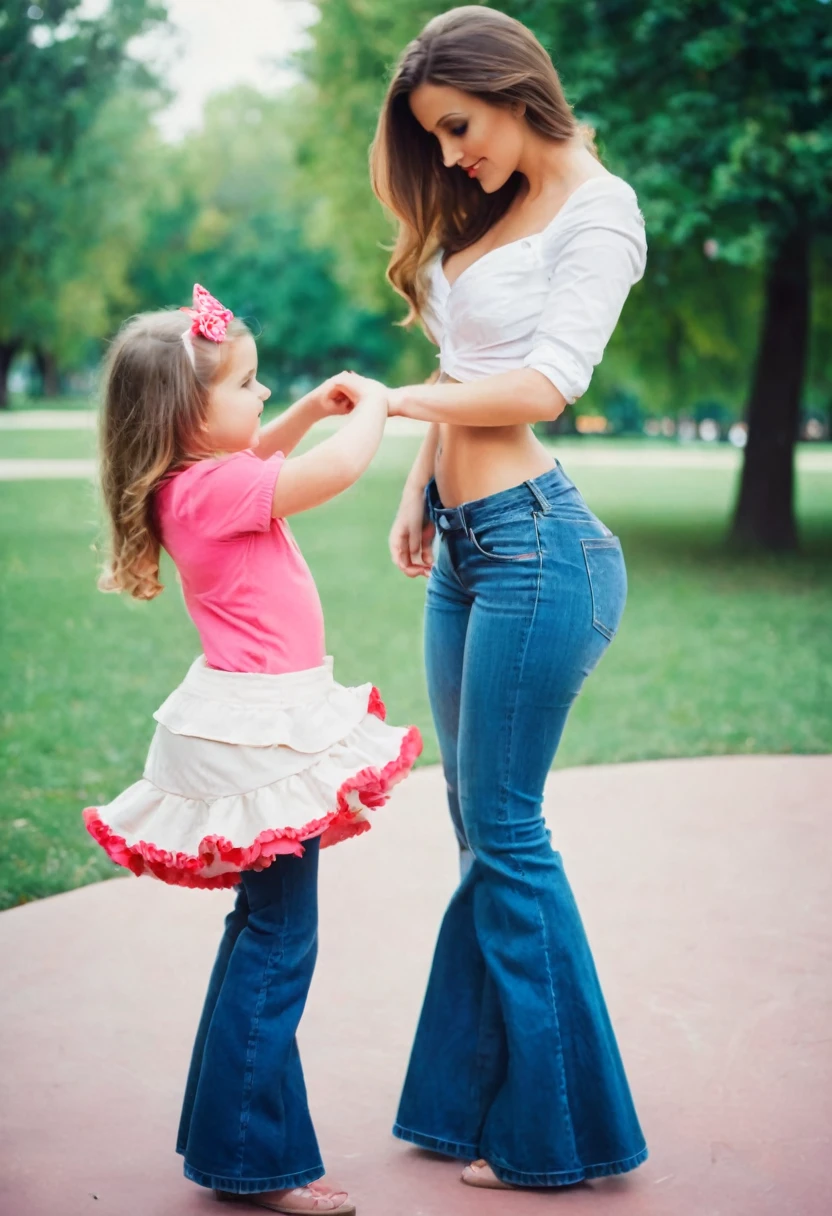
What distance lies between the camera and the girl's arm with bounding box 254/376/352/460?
2.70 m

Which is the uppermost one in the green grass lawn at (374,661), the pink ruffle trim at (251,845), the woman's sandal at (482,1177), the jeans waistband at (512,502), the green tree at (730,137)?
the green tree at (730,137)

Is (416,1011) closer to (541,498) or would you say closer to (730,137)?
(541,498)

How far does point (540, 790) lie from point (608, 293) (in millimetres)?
949

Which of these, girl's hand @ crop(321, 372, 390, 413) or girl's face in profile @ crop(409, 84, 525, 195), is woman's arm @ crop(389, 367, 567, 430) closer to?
A: girl's hand @ crop(321, 372, 390, 413)

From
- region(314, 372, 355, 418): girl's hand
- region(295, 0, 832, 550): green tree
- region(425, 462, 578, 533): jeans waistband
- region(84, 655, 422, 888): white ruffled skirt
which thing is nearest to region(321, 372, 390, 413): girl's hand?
region(314, 372, 355, 418): girl's hand

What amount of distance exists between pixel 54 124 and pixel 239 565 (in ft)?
60.8

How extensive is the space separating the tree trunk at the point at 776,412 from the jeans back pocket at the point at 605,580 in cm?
1142

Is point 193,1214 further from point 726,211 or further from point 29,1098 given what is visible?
point 726,211

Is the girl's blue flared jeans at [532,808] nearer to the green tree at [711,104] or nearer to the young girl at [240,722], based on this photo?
the young girl at [240,722]

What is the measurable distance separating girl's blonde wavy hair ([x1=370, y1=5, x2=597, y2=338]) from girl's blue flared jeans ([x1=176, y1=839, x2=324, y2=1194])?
1.24 meters

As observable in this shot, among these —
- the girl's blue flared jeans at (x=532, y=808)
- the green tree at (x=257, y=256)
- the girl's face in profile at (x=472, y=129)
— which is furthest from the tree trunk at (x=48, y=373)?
the girl's blue flared jeans at (x=532, y=808)

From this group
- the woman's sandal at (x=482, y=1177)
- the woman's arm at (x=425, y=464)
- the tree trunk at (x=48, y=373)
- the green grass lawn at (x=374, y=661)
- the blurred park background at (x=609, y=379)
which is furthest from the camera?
the tree trunk at (x=48, y=373)

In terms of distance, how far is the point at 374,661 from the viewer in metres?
9.21

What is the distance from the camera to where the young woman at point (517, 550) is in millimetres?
2561
